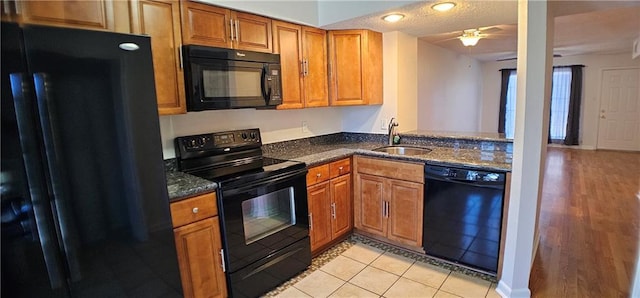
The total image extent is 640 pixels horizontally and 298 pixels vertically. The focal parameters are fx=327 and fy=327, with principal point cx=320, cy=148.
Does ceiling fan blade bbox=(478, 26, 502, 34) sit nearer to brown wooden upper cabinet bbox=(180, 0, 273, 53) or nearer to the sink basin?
the sink basin

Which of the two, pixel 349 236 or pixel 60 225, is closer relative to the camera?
pixel 60 225

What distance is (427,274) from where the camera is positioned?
2.51 meters

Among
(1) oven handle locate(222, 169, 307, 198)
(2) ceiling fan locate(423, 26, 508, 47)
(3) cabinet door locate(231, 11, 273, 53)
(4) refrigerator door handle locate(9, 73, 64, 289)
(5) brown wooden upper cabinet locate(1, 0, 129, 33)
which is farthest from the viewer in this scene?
(2) ceiling fan locate(423, 26, 508, 47)

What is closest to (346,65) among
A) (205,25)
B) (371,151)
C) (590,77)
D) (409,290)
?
(371,151)

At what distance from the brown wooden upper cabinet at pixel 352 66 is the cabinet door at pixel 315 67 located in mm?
66

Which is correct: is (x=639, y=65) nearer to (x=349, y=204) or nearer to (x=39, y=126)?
(x=349, y=204)

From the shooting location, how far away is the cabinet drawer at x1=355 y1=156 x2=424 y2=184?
8.55 feet

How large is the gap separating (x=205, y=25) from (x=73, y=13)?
732 millimetres

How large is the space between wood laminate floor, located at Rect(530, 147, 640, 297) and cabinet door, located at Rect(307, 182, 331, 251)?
155cm

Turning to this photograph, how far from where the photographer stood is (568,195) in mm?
4270

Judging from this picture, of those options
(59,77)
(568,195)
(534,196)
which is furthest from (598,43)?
(59,77)

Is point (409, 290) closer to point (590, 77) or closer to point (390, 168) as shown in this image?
point (390, 168)

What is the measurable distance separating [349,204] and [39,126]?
7.56 ft

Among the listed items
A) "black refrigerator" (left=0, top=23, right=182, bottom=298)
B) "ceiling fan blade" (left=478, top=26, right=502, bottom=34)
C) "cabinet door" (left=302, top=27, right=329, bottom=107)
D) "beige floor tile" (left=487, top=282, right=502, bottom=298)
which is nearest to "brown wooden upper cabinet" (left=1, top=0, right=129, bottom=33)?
"black refrigerator" (left=0, top=23, right=182, bottom=298)
